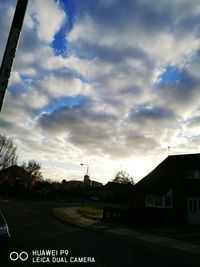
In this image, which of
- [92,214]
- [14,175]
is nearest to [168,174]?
[92,214]

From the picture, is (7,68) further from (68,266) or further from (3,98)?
(68,266)

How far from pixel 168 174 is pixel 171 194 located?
9.12 ft

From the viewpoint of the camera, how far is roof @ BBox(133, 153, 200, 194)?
3062cm

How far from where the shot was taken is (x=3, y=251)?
11.0 m

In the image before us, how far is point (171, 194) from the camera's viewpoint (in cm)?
3036

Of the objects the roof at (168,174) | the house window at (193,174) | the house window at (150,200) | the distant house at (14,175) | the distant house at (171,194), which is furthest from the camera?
the distant house at (14,175)

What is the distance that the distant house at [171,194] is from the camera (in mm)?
28375

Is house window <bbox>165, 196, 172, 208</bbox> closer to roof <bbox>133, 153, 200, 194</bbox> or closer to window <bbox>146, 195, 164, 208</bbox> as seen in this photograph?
window <bbox>146, 195, 164, 208</bbox>

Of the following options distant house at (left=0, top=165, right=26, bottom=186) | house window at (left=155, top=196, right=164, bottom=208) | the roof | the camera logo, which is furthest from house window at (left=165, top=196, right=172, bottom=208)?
distant house at (left=0, top=165, right=26, bottom=186)

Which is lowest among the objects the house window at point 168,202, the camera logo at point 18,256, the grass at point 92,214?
the camera logo at point 18,256

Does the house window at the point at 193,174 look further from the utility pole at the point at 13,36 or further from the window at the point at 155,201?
the utility pole at the point at 13,36

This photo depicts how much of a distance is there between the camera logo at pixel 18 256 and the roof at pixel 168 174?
21.0 m

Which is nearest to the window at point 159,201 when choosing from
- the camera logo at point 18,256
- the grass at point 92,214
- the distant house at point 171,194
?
the distant house at point 171,194

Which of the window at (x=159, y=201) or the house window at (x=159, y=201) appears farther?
the house window at (x=159, y=201)
